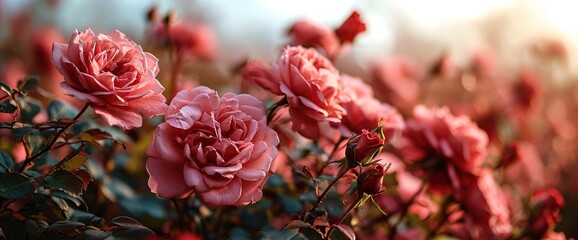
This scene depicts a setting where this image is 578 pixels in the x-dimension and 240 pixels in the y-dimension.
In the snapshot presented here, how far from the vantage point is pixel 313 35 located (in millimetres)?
986

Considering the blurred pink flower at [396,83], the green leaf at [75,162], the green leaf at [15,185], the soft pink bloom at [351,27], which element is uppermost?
the soft pink bloom at [351,27]

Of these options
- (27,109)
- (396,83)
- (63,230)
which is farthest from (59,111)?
(396,83)

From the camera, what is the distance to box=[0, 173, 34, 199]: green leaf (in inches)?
22.7

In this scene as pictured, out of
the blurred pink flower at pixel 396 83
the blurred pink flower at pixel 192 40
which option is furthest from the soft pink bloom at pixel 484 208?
the blurred pink flower at pixel 396 83

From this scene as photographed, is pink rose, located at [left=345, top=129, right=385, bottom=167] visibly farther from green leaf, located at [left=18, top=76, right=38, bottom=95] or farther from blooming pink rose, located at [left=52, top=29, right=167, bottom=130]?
green leaf, located at [left=18, top=76, right=38, bottom=95]

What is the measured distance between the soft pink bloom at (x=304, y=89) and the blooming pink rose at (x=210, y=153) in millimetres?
61

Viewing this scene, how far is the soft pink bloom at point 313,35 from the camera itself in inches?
38.8

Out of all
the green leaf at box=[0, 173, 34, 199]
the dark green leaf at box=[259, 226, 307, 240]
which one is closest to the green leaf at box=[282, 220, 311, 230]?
the dark green leaf at box=[259, 226, 307, 240]

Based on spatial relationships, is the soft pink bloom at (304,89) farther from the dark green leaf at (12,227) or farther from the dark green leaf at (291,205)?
the dark green leaf at (12,227)

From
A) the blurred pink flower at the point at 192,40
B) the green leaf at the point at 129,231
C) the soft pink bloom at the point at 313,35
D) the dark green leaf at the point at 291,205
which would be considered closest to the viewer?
the green leaf at the point at 129,231

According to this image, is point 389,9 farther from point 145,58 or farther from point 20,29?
point 145,58

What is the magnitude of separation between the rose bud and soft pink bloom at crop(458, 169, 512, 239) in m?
0.30

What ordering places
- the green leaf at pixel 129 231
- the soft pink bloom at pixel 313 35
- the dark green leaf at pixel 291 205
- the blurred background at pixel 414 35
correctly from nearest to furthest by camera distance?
the green leaf at pixel 129 231
the dark green leaf at pixel 291 205
the soft pink bloom at pixel 313 35
the blurred background at pixel 414 35

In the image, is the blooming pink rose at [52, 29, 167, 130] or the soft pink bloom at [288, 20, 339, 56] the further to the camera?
the soft pink bloom at [288, 20, 339, 56]
